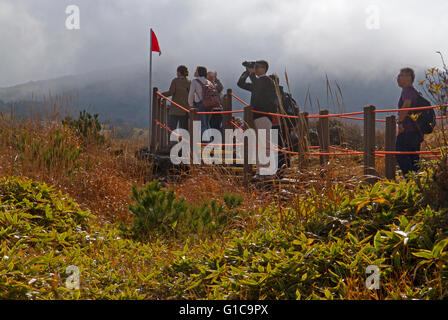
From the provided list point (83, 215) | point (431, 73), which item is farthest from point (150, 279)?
point (431, 73)

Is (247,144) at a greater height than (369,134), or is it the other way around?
(369,134)

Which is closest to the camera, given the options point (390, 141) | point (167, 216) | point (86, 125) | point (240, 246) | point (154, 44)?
point (240, 246)

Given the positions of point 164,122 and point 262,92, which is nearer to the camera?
point 262,92

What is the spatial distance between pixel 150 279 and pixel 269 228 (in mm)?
1171

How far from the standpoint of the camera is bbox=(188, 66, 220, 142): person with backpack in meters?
9.74

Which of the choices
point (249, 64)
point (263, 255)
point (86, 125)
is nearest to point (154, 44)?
point (86, 125)

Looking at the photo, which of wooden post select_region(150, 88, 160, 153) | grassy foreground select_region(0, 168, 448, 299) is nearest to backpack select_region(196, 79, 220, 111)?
wooden post select_region(150, 88, 160, 153)

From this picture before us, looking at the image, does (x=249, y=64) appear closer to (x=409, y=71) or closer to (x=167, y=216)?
(x=409, y=71)

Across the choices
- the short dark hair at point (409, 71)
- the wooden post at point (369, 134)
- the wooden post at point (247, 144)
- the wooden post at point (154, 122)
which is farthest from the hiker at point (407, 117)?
the wooden post at point (154, 122)

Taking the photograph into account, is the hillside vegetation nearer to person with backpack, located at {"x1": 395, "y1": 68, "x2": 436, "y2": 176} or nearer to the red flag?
person with backpack, located at {"x1": 395, "y1": 68, "x2": 436, "y2": 176}

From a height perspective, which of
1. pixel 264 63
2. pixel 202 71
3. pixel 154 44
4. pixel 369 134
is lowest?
pixel 369 134

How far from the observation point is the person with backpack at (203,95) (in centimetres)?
974

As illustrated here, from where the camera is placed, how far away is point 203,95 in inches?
388
